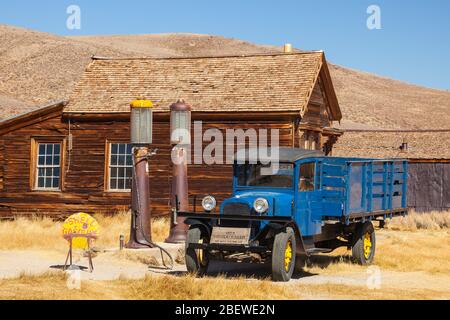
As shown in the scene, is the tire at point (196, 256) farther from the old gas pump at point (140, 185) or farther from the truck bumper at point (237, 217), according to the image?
the old gas pump at point (140, 185)

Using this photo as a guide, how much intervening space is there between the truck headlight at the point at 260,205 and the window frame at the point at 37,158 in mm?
12556

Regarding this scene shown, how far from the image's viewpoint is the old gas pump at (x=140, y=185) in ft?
53.7

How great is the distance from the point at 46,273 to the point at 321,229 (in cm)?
475

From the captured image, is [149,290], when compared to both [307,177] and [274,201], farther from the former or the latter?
[307,177]

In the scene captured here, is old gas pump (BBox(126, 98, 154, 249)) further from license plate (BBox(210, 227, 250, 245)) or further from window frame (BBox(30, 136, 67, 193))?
window frame (BBox(30, 136, 67, 193))

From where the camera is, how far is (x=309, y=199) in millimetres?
14008

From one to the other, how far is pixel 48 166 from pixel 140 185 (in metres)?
9.09

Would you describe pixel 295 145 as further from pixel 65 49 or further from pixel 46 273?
pixel 65 49

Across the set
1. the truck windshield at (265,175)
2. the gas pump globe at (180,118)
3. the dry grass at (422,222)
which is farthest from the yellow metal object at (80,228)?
the dry grass at (422,222)

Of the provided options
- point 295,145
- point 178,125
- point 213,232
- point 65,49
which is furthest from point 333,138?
point 65,49

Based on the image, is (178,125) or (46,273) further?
(178,125)

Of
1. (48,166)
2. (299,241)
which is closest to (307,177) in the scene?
(299,241)

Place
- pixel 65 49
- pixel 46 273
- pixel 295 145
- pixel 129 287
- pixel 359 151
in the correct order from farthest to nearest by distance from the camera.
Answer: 1. pixel 65 49
2. pixel 359 151
3. pixel 295 145
4. pixel 46 273
5. pixel 129 287

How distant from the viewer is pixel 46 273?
12367mm
